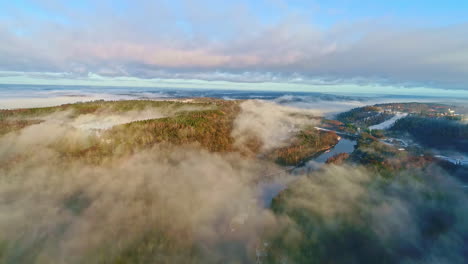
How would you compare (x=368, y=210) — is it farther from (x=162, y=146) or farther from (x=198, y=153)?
(x=162, y=146)

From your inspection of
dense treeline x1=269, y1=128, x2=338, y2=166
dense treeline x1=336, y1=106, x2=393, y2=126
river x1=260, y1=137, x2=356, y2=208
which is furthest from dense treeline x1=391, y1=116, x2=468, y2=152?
dense treeline x1=269, y1=128, x2=338, y2=166

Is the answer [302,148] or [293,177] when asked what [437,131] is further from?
[293,177]

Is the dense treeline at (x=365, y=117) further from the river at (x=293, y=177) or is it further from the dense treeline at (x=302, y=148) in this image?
the river at (x=293, y=177)

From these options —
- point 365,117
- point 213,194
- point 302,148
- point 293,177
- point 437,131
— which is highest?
point 365,117

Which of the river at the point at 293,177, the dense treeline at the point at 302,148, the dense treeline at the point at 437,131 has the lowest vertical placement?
the river at the point at 293,177

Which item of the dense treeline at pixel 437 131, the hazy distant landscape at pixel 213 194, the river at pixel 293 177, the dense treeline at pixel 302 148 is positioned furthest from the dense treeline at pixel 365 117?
the river at pixel 293 177

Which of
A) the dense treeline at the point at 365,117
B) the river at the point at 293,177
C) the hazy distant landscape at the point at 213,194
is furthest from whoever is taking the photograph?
the dense treeline at the point at 365,117

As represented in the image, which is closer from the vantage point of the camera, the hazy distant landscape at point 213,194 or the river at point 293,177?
the hazy distant landscape at point 213,194

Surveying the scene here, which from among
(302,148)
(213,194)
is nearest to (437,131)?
(302,148)
